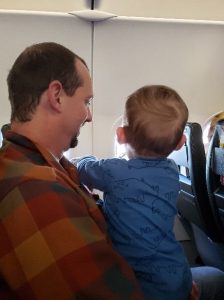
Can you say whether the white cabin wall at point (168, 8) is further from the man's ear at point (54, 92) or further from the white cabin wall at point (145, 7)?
the man's ear at point (54, 92)

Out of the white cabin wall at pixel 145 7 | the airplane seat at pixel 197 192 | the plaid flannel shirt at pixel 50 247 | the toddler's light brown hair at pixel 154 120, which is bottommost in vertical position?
the airplane seat at pixel 197 192

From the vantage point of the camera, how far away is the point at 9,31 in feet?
7.89

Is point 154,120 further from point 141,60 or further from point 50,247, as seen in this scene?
point 141,60

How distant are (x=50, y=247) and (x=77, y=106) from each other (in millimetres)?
452

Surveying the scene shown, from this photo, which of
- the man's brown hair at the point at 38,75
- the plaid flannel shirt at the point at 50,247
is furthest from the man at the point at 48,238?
the man's brown hair at the point at 38,75

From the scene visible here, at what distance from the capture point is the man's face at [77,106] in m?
0.98

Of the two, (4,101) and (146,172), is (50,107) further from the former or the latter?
(4,101)

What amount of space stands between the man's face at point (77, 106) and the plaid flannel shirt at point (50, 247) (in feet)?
0.91

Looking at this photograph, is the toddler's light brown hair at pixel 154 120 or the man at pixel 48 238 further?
the toddler's light brown hair at pixel 154 120

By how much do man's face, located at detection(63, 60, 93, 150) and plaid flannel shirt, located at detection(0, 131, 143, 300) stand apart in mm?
279

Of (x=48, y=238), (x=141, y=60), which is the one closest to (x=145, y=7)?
(x=141, y=60)

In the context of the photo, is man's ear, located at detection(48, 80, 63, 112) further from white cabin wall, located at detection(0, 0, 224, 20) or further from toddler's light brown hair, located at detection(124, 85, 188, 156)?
white cabin wall, located at detection(0, 0, 224, 20)

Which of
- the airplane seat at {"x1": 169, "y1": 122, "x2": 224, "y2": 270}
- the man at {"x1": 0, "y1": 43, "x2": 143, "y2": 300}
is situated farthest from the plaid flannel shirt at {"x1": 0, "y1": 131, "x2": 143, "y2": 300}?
the airplane seat at {"x1": 169, "y1": 122, "x2": 224, "y2": 270}

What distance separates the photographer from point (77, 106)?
992mm
